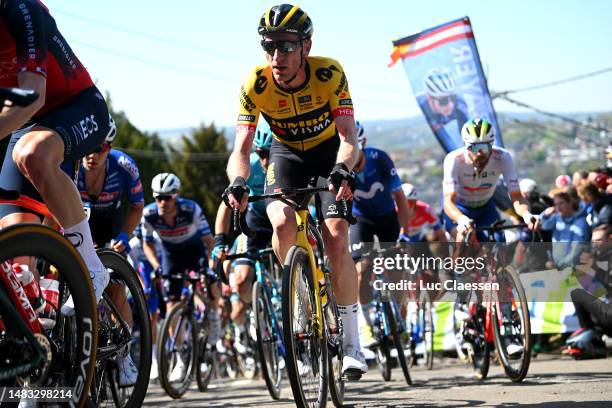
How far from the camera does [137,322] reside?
577cm

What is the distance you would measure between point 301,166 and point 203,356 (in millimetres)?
4947

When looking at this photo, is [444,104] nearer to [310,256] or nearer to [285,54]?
[285,54]

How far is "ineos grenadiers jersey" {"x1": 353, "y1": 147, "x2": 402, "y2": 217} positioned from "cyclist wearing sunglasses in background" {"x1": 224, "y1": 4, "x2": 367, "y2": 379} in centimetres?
363

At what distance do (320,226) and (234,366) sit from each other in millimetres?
10360

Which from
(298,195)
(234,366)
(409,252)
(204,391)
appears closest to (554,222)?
(409,252)

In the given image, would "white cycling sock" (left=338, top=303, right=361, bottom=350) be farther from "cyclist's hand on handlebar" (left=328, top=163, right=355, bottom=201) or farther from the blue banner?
the blue banner

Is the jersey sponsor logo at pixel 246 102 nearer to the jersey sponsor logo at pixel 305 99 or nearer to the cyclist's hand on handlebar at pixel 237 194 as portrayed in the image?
the jersey sponsor logo at pixel 305 99

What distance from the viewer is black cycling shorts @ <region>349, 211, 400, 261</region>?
35.2 ft

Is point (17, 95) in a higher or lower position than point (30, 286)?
higher

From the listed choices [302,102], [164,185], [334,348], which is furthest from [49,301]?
[164,185]

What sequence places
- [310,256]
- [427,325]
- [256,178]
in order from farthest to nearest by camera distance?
[427,325]
[256,178]
[310,256]

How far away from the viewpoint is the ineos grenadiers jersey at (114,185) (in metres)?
8.87

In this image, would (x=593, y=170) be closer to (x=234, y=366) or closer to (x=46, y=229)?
(x=234, y=366)

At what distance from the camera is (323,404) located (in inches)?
247
